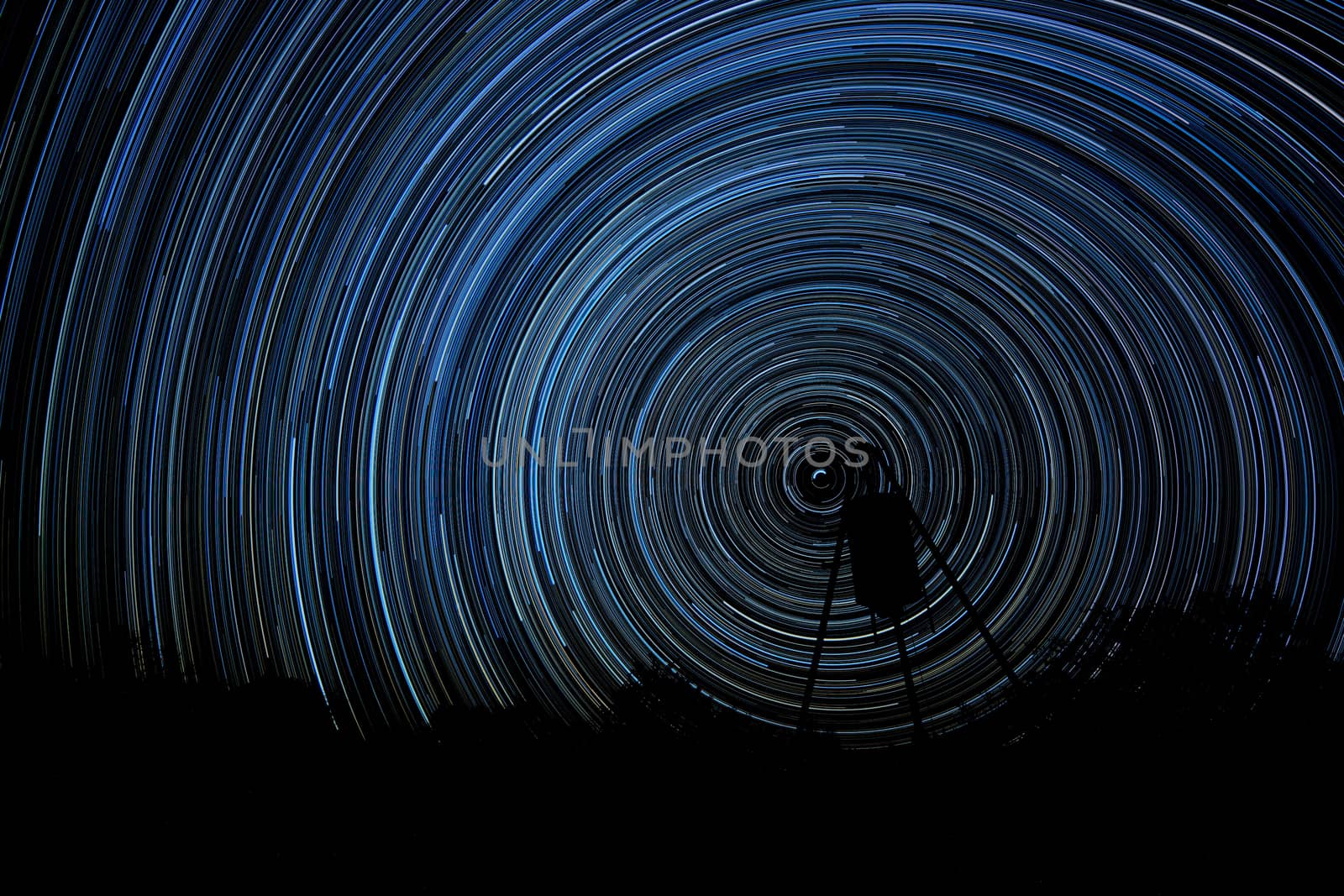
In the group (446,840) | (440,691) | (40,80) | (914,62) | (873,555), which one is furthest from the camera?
(440,691)

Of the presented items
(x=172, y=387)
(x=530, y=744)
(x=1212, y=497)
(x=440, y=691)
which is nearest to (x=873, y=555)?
(x=530, y=744)

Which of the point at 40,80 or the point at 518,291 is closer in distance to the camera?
the point at 40,80

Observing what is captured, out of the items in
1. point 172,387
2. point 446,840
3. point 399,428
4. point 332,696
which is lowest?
point 446,840

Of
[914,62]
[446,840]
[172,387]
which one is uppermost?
[914,62]

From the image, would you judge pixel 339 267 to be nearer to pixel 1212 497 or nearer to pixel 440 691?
pixel 440 691

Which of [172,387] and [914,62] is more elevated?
[914,62]

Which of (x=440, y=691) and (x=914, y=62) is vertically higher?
(x=914, y=62)

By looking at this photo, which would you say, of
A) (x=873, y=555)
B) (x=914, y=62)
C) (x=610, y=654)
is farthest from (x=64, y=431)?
(x=914, y=62)

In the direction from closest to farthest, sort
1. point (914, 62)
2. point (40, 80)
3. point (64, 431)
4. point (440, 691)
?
point (40, 80) → point (64, 431) → point (914, 62) → point (440, 691)

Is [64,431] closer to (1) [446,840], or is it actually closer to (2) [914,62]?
(1) [446,840]
